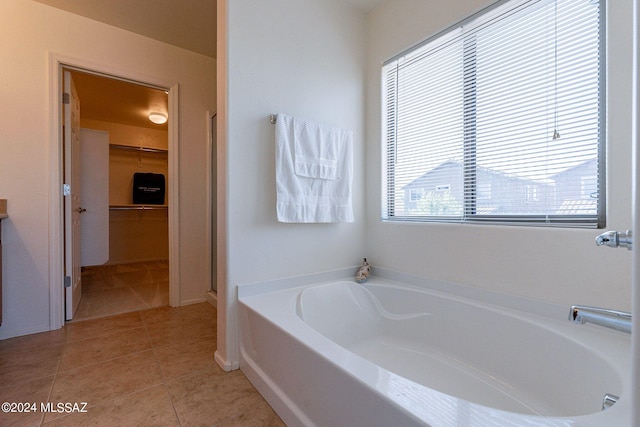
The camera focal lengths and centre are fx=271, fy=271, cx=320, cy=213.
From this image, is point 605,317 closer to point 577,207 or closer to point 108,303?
point 577,207

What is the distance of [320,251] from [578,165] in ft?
4.76

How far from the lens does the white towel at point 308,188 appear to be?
167 centimetres

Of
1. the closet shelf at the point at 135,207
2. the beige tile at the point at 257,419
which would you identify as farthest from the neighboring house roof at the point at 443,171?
the closet shelf at the point at 135,207

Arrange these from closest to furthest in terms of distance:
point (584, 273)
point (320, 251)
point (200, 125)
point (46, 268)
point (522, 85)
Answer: point (584, 273) → point (522, 85) → point (320, 251) → point (46, 268) → point (200, 125)

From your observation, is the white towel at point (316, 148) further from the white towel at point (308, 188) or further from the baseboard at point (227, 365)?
the baseboard at point (227, 365)

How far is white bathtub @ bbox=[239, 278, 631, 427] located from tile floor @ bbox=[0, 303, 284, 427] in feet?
0.63

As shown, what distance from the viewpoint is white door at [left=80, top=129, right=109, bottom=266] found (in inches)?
118

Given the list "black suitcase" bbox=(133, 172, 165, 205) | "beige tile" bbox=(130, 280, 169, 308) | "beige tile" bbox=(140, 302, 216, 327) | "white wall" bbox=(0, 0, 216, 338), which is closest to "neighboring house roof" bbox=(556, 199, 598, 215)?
"beige tile" bbox=(140, 302, 216, 327)

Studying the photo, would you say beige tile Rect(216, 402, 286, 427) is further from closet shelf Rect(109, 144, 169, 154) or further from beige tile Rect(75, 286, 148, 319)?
closet shelf Rect(109, 144, 169, 154)

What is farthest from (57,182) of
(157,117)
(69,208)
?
(157,117)

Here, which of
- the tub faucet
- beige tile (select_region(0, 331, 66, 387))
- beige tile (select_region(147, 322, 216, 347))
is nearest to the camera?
the tub faucet

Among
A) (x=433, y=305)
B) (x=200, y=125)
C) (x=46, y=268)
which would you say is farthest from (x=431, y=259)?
(x=46, y=268)

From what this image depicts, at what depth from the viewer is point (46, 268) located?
2090 mm

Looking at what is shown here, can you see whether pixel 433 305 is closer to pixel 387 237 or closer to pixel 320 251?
pixel 387 237
